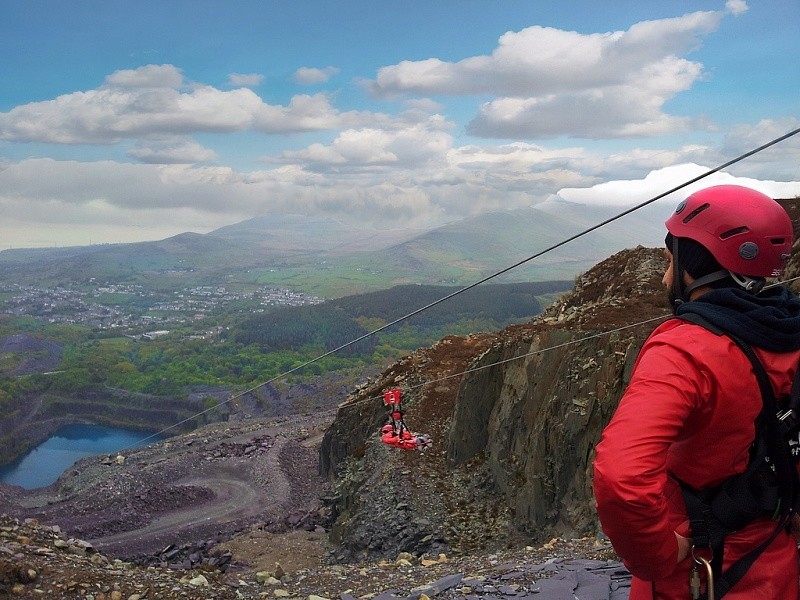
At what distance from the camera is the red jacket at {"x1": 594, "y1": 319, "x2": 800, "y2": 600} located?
2279mm

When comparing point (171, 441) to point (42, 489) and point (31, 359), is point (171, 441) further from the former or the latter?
point (31, 359)

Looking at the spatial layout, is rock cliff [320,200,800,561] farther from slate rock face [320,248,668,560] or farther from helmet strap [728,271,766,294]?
helmet strap [728,271,766,294]

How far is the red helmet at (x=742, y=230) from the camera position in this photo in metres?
2.69

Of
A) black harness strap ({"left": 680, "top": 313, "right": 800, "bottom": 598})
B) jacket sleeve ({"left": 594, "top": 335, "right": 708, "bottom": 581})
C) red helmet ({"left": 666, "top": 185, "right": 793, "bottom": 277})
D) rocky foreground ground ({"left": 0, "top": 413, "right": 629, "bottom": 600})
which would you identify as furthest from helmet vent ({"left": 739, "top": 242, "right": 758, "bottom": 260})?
rocky foreground ground ({"left": 0, "top": 413, "right": 629, "bottom": 600})

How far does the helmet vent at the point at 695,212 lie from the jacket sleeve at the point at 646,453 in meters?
0.65

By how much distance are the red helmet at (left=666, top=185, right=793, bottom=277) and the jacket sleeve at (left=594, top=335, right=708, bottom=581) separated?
552 millimetres

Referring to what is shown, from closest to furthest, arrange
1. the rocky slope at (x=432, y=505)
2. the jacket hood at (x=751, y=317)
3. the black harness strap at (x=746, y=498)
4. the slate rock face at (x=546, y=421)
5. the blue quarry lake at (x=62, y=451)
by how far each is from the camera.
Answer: the jacket hood at (x=751, y=317) < the black harness strap at (x=746, y=498) < the rocky slope at (x=432, y=505) < the slate rock face at (x=546, y=421) < the blue quarry lake at (x=62, y=451)

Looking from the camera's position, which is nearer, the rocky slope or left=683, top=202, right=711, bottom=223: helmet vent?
left=683, top=202, right=711, bottom=223: helmet vent

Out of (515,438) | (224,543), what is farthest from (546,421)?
(224,543)

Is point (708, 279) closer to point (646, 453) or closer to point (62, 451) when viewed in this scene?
point (646, 453)

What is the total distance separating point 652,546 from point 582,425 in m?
15.1

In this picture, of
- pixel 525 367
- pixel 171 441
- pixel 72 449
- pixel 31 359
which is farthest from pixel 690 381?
pixel 31 359

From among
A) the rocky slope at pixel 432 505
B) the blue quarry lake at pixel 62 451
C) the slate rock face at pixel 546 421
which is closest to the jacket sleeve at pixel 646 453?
the rocky slope at pixel 432 505

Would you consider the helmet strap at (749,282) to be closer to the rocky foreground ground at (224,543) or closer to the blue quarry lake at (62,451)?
the rocky foreground ground at (224,543)
